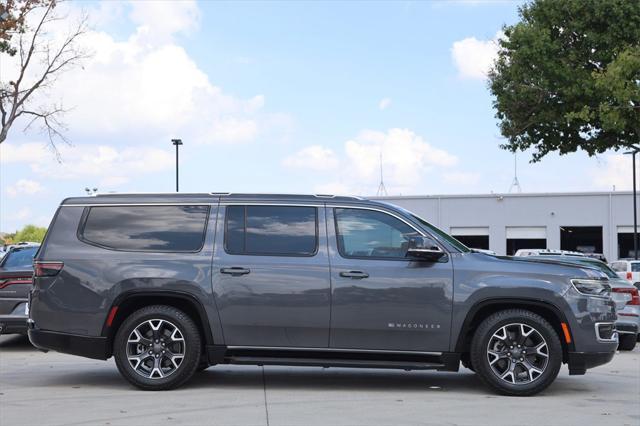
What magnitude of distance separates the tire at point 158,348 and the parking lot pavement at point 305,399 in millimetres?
157

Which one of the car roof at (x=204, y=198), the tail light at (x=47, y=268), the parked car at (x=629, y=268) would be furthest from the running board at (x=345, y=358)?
the parked car at (x=629, y=268)

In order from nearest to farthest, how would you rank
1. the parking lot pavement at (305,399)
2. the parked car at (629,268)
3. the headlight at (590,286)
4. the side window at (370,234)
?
1. the parking lot pavement at (305,399)
2. the headlight at (590,286)
3. the side window at (370,234)
4. the parked car at (629,268)

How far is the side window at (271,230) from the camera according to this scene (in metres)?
8.55

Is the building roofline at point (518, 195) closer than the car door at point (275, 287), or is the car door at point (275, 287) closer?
the car door at point (275, 287)

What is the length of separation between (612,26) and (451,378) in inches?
670

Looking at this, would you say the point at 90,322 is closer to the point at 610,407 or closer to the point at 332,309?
the point at 332,309

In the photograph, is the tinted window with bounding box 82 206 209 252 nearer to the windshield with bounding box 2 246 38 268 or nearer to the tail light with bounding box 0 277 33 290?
the tail light with bounding box 0 277 33 290

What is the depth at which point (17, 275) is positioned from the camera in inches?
494

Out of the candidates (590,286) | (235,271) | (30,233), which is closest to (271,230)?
(235,271)

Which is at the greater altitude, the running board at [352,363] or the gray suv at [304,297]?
the gray suv at [304,297]

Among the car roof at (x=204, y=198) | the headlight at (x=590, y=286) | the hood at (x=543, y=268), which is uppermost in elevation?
the car roof at (x=204, y=198)

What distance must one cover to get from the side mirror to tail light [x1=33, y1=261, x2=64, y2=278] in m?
3.48

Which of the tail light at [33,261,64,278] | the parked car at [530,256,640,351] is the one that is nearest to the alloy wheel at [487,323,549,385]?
the tail light at [33,261,64,278]

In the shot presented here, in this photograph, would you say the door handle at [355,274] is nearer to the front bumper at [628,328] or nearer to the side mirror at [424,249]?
the side mirror at [424,249]
